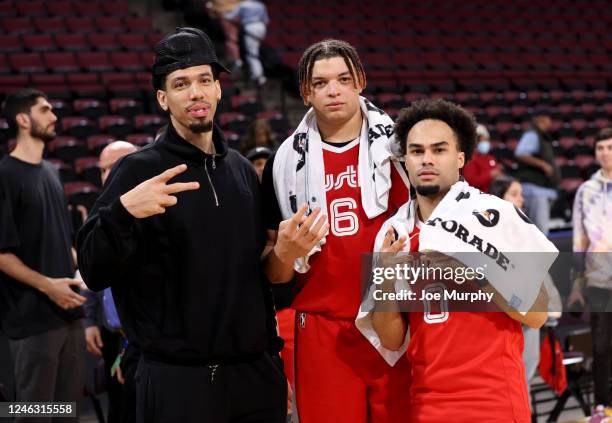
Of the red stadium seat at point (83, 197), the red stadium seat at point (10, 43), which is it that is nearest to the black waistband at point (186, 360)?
the red stadium seat at point (83, 197)

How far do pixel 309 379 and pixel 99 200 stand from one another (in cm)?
89

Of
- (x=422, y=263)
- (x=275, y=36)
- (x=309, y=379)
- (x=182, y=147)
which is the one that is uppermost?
(x=275, y=36)

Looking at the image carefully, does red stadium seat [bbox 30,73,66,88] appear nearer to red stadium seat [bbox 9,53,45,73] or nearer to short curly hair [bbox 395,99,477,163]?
red stadium seat [bbox 9,53,45,73]

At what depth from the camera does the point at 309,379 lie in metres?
2.65

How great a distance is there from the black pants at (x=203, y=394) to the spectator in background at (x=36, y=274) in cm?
161

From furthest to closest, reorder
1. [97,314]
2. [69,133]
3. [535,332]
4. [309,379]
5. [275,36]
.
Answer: [275,36], [69,133], [535,332], [97,314], [309,379]

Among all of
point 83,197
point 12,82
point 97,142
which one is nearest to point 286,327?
point 83,197

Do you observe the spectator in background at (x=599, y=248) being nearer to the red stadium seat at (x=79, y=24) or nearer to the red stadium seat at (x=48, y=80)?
the red stadium seat at (x=48, y=80)

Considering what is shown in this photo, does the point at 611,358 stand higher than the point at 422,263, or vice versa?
the point at 422,263

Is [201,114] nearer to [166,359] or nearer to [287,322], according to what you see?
[166,359]

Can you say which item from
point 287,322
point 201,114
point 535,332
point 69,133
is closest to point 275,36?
point 69,133

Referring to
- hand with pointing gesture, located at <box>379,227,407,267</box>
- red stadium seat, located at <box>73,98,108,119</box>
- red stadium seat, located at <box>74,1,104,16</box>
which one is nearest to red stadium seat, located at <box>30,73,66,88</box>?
red stadium seat, located at <box>73,98,108,119</box>

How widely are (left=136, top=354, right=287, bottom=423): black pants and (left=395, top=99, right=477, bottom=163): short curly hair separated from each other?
0.84m

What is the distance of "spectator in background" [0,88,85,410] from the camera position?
12.4ft
